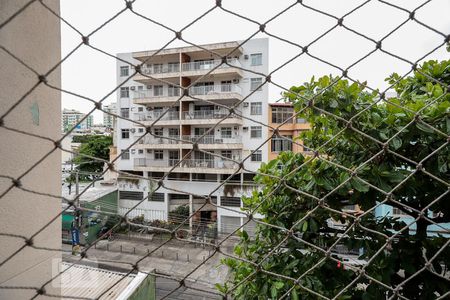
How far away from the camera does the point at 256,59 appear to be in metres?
6.60

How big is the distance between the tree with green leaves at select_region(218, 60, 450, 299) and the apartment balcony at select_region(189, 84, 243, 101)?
5311mm

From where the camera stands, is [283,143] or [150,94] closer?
[283,143]

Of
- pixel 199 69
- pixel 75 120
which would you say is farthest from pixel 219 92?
pixel 75 120

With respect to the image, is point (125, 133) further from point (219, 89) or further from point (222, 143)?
point (219, 89)

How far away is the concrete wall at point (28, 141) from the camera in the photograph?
436mm

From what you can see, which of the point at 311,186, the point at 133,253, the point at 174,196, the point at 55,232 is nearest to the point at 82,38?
the point at 55,232

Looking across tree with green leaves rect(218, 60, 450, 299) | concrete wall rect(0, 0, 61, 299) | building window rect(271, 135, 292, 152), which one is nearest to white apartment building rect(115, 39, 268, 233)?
building window rect(271, 135, 292, 152)

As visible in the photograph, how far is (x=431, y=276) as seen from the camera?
903mm

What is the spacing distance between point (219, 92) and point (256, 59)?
3.76 ft

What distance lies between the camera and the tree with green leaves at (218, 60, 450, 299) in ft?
2.69

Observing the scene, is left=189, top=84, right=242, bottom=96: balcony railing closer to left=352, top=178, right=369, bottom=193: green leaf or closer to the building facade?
the building facade

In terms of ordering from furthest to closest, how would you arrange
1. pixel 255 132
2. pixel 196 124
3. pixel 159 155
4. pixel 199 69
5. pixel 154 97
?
pixel 159 155 → pixel 255 132 → pixel 196 124 → pixel 154 97 → pixel 199 69

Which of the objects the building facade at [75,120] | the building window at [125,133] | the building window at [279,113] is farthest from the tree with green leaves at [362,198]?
the building window at [125,133]

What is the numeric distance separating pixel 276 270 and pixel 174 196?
6.72 m
